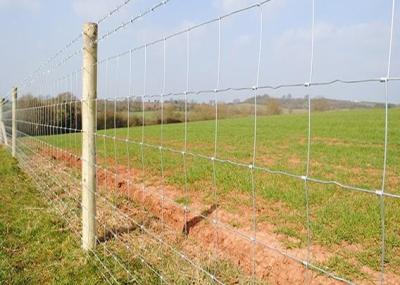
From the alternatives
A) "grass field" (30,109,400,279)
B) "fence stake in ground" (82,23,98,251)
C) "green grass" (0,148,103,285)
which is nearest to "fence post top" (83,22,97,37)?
"fence stake in ground" (82,23,98,251)

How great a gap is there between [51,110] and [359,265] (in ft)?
18.6

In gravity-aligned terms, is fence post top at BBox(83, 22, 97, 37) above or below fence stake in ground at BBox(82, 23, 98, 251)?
above

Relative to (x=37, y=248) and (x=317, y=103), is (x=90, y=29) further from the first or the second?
(x=317, y=103)

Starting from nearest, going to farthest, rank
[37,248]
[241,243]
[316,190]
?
[241,243]
[37,248]
[316,190]

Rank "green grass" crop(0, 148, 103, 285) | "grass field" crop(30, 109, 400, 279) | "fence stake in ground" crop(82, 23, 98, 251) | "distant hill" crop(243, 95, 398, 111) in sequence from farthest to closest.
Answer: "fence stake in ground" crop(82, 23, 98, 251), "grass field" crop(30, 109, 400, 279), "green grass" crop(0, 148, 103, 285), "distant hill" crop(243, 95, 398, 111)

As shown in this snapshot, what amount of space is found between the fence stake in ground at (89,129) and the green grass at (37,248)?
0.27m

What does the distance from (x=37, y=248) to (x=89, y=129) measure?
4.58ft

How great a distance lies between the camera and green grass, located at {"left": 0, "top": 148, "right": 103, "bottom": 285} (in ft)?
13.9

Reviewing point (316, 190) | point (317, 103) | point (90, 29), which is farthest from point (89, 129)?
point (316, 190)

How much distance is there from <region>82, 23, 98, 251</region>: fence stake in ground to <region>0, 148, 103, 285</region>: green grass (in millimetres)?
271

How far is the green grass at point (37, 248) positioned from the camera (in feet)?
13.9

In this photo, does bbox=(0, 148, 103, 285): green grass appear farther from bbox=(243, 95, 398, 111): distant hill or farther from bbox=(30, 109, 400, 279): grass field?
bbox=(243, 95, 398, 111): distant hill

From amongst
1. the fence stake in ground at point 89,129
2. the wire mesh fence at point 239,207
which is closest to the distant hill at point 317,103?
the wire mesh fence at point 239,207

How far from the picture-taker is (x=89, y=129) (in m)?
4.73
